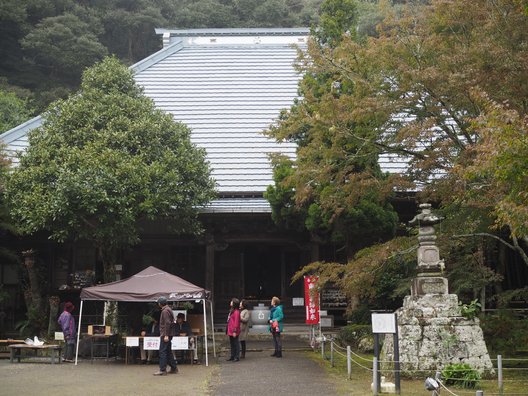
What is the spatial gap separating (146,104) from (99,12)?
87.5ft

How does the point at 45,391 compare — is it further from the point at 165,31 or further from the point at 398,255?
the point at 165,31

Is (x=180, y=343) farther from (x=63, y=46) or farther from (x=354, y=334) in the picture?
(x=63, y=46)

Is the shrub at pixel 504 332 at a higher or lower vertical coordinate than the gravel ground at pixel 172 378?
higher

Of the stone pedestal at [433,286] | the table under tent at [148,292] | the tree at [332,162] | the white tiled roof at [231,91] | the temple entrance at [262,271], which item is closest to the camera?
the stone pedestal at [433,286]

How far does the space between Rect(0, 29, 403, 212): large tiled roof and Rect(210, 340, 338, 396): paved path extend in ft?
18.1

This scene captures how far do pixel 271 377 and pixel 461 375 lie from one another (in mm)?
3293

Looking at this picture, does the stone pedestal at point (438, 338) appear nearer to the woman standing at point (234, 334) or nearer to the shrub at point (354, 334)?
the woman standing at point (234, 334)

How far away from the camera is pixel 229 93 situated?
81.9 feet

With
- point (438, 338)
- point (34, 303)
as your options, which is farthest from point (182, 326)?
point (438, 338)

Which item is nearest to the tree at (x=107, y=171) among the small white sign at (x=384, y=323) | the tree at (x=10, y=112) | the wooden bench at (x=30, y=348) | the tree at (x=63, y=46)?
the wooden bench at (x=30, y=348)

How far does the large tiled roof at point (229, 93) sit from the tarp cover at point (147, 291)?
4.78m

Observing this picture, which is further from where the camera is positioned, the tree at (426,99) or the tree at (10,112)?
the tree at (10,112)

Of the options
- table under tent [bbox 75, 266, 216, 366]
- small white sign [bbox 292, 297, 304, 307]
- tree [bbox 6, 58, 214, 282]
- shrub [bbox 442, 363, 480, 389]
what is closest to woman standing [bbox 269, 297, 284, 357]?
table under tent [bbox 75, 266, 216, 366]

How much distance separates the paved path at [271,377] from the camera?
958 centimetres
